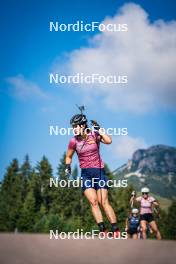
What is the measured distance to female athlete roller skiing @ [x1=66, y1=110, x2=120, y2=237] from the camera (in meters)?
3.70

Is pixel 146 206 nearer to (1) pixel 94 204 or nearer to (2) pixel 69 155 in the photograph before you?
(2) pixel 69 155

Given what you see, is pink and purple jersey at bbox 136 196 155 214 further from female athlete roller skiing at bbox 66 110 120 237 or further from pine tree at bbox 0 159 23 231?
pine tree at bbox 0 159 23 231

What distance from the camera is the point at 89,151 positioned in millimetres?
3906

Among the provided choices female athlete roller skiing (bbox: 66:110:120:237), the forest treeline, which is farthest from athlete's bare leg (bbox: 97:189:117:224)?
the forest treeline

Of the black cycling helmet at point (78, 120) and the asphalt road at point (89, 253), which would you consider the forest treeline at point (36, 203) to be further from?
the asphalt road at point (89, 253)

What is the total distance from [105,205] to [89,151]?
58 centimetres

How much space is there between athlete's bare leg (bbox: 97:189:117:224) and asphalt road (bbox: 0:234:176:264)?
0.92m

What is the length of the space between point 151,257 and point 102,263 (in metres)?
0.32

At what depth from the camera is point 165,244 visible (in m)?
2.72

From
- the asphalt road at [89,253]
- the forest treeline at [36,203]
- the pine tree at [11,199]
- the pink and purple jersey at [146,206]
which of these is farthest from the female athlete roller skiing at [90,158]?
the pine tree at [11,199]

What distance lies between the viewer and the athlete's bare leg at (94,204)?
361 cm

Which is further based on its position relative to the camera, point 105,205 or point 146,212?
point 146,212

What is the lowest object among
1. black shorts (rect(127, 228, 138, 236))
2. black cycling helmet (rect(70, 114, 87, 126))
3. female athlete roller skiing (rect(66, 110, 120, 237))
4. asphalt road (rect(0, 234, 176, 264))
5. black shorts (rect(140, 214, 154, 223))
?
asphalt road (rect(0, 234, 176, 264))

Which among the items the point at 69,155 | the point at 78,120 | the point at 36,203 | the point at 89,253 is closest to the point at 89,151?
the point at 69,155
